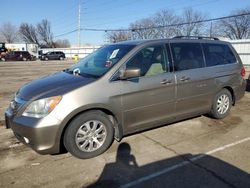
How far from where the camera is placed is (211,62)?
18.1ft

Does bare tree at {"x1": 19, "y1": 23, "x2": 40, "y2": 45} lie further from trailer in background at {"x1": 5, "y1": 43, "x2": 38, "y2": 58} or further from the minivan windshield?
the minivan windshield

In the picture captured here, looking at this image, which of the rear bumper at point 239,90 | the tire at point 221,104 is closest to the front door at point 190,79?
the tire at point 221,104

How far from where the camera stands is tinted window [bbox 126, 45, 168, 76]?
452 centimetres

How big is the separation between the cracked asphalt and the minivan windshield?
A: 1305mm

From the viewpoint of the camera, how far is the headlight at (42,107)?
371cm

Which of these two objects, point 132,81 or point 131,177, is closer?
point 131,177

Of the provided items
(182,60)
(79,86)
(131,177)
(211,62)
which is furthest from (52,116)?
(211,62)

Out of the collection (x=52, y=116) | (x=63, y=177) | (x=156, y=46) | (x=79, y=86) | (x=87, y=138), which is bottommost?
(x=63, y=177)

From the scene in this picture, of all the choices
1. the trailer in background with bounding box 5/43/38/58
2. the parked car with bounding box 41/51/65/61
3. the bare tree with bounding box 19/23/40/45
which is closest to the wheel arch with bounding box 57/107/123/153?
the parked car with bounding box 41/51/65/61

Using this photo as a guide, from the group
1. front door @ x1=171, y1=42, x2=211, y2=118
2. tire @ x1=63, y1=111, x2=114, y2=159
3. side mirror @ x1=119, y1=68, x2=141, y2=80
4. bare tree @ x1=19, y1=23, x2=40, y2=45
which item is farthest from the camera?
bare tree @ x1=19, y1=23, x2=40, y2=45

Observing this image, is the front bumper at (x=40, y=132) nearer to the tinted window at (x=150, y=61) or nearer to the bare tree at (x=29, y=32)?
the tinted window at (x=150, y=61)

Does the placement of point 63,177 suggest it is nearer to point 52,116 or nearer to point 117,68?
point 52,116

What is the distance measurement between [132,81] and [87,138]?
45.2 inches

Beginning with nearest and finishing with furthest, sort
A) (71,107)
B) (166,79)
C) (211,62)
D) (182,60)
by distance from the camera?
(71,107), (166,79), (182,60), (211,62)
